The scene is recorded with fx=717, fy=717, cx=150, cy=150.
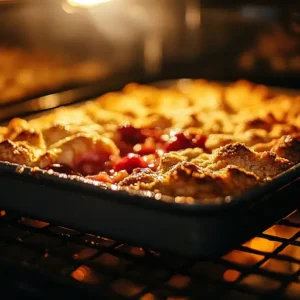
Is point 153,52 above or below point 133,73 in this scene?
above

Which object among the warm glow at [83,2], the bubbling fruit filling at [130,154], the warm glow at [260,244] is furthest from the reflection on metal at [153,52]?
the warm glow at [260,244]

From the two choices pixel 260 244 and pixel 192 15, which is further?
pixel 192 15

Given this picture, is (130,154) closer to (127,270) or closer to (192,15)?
(127,270)

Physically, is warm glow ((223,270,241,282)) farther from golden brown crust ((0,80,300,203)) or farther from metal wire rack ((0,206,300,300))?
golden brown crust ((0,80,300,203))


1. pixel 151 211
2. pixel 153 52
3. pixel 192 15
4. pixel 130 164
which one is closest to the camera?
pixel 151 211

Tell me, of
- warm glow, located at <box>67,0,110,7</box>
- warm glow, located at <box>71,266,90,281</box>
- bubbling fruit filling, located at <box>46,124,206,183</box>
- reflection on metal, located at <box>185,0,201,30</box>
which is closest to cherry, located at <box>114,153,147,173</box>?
bubbling fruit filling, located at <box>46,124,206,183</box>

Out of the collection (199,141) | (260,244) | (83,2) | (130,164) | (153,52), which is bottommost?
(260,244)

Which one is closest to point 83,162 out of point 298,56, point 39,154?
point 39,154

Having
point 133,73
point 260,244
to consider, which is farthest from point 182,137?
point 133,73
